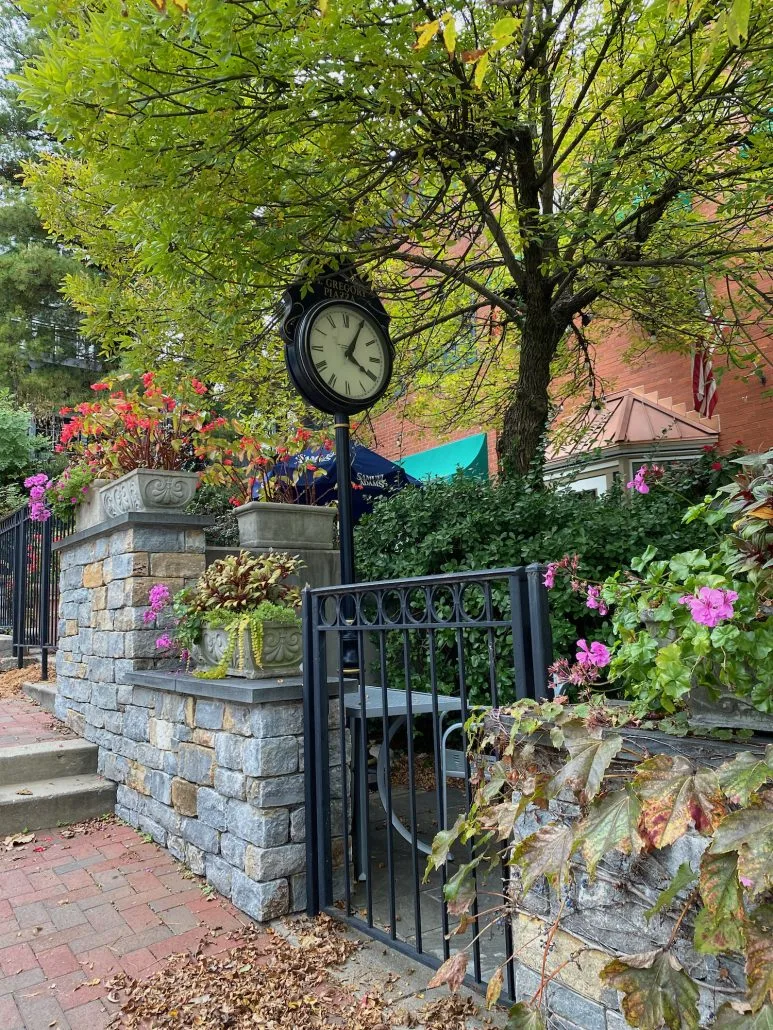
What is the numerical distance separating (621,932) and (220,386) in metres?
5.14

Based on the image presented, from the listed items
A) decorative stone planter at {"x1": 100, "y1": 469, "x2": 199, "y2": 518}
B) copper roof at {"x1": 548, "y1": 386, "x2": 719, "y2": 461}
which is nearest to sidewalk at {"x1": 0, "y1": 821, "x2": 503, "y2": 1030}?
decorative stone planter at {"x1": 100, "y1": 469, "x2": 199, "y2": 518}

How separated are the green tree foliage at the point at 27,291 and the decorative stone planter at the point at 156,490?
822 cm

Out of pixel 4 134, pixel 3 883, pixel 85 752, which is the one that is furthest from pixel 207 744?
pixel 4 134

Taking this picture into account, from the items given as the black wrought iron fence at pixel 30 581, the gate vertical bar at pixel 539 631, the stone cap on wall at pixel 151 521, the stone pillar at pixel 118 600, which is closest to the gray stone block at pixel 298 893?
the gate vertical bar at pixel 539 631

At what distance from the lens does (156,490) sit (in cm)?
460

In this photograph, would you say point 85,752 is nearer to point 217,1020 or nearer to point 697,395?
point 217,1020

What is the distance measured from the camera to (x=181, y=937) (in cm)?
287

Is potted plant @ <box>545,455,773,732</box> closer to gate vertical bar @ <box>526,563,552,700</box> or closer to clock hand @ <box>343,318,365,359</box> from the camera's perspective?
gate vertical bar @ <box>526,563,552,700</box>

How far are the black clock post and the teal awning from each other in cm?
528

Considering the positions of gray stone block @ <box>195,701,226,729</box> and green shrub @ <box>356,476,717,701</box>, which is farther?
green shrub @ <box>356,476,717,701</box>

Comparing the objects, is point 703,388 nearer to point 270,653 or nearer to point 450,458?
point 450,458

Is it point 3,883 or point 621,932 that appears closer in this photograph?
point 621,932

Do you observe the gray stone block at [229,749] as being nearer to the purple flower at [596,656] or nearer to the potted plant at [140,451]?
the purple flower at [596,656]

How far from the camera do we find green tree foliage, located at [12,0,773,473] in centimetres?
285
